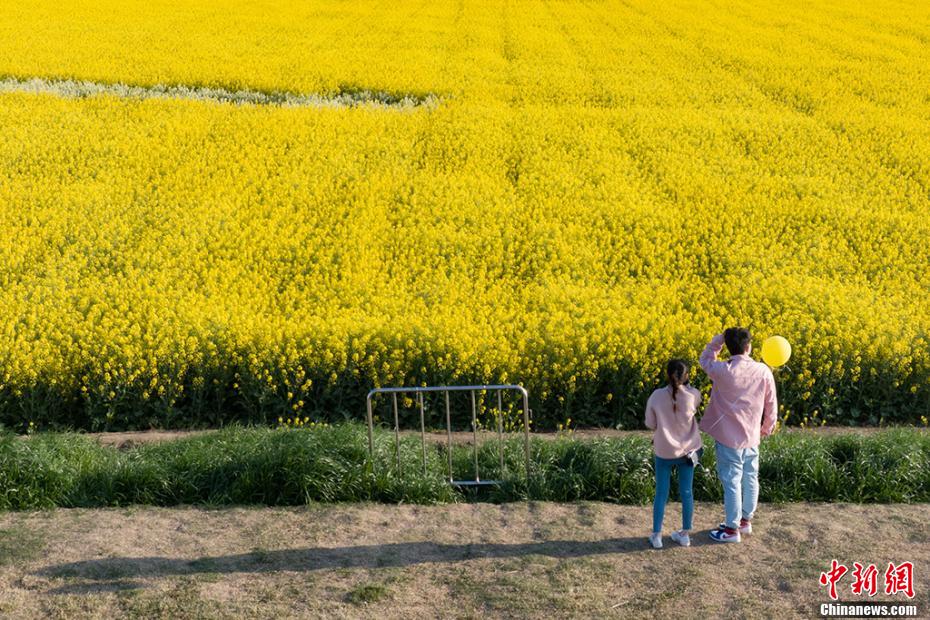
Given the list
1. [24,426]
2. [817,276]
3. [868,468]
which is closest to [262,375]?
[24,426]

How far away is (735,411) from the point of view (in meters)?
6.73

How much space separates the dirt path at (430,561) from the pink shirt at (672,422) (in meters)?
0.76

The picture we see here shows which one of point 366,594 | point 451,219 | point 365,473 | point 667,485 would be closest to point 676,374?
point 667,485

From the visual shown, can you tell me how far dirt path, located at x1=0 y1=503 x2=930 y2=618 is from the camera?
6.05m

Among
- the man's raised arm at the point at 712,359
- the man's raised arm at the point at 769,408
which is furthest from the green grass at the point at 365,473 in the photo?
the man's raised arm at the point at 712,359

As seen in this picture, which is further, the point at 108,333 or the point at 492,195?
the point at 492,195

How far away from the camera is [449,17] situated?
29297 millimetres

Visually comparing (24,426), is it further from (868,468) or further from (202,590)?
(868,468)

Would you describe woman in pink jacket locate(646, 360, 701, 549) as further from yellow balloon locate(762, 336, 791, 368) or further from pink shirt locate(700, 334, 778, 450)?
yellow balloon locate(762, 336, 791, 368)

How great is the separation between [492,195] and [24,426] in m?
8.02

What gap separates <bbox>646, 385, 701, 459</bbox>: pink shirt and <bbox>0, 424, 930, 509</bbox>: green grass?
1207 mm

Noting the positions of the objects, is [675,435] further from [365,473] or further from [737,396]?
[365,473]

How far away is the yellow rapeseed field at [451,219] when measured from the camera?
1009 cm

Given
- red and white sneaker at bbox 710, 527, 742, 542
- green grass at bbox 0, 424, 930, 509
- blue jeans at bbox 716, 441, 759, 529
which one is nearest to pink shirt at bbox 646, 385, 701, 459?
blue jeans at bbox 716, 441, 759, 529
